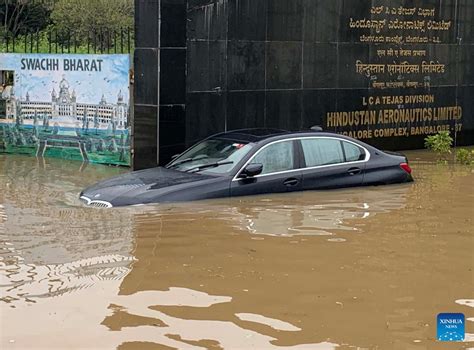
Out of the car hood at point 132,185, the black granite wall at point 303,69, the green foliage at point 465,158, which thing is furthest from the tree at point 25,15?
the car hood at point 132,185

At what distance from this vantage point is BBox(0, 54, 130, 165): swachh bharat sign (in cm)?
1647

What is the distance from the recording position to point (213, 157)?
1174cm

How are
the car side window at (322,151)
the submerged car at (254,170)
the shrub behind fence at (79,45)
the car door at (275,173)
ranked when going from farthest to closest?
1. the shrub behind fence at (79,45)
2. the car side window at (322,151)
3. the car door at (275,173)
4. the submerged car at (254,170)

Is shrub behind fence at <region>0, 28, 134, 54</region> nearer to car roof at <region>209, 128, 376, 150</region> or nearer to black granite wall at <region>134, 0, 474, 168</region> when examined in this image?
black granite wall at <region>134, 0, 474, 168</region>

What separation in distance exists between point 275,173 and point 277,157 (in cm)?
25

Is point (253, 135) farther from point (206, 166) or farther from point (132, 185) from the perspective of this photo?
point (132, 185)

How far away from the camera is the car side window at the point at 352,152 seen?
489 inches

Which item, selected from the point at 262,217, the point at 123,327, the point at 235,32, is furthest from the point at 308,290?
the point at 235,32

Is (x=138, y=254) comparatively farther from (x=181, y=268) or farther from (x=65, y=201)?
(x=65, y=201)

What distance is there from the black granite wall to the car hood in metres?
3.47

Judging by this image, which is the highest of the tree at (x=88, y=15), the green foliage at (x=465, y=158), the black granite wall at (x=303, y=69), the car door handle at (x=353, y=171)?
the tree at (x=88, y=15)

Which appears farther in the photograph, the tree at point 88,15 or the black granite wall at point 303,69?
the tree at point 88,15

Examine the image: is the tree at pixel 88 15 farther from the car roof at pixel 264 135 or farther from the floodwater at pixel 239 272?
the floodwater at pixel 239 272

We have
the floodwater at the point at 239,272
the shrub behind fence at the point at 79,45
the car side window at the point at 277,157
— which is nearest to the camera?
the floodwater at the point at 239,272
